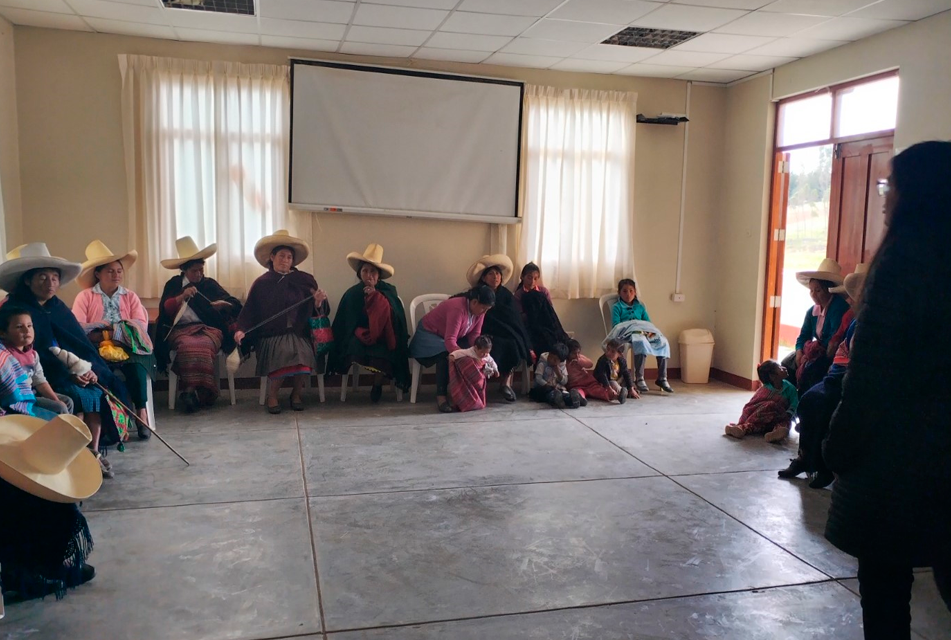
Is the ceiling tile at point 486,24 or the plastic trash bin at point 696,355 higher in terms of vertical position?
the ceiling tile at point 486,24

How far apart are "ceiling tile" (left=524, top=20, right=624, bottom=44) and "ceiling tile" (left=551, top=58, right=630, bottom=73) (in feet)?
2.11

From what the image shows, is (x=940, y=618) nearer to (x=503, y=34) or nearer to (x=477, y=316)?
(x=477, y=316)

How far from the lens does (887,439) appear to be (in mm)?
1610

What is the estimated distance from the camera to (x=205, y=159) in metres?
5.82

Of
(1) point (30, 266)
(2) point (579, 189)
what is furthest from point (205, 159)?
(2) point (579, 189)

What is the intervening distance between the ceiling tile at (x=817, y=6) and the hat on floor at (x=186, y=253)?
414 centimetres

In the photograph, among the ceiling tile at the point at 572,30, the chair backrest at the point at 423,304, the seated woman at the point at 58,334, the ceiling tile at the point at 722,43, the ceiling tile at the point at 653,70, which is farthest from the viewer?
the ceiling tile at the point at 653,70

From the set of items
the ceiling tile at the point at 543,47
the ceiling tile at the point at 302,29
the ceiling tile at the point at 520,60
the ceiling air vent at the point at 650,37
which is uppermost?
the ceiling air vent at the point at 650,37

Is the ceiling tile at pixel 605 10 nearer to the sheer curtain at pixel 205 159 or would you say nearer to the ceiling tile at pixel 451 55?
the ceiling tile at pixel 451 55

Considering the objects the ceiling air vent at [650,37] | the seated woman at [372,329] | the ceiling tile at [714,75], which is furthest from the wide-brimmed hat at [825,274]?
the seated woman at [372,329]

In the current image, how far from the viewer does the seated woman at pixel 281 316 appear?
5395 millimetres

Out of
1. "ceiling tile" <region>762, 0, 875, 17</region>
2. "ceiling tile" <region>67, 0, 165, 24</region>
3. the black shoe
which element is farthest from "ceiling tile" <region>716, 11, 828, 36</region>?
"ceiling tile" <region>67, 0, 165, 24</region>

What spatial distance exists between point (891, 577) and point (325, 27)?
4945 mm

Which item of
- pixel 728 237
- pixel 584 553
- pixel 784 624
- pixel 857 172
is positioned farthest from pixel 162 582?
pixel 728 237
